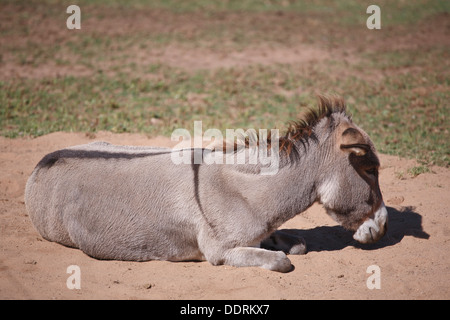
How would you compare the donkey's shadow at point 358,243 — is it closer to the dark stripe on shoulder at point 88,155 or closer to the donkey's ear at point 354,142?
the donkey's ear at point 354,142

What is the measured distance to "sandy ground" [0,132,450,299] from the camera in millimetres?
4770

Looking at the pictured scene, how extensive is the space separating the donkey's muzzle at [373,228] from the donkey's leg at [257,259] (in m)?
0.93

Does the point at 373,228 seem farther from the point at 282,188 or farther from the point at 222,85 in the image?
the point at 222,85

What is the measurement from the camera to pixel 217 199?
17.4 ft

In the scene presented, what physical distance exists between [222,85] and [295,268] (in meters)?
7.14

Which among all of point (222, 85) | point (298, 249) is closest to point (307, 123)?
point (298, 249)

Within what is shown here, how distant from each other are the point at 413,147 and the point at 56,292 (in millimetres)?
6337

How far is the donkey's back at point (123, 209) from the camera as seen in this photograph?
542 cm

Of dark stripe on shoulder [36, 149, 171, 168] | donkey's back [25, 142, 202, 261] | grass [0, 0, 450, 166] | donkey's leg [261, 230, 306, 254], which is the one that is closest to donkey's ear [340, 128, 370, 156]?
donkey's leg [261, 230, 306, 254]

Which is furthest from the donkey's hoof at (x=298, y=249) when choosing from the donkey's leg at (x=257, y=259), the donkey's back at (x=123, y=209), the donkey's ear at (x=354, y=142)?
the donkey's ear at (x=354, y=142)

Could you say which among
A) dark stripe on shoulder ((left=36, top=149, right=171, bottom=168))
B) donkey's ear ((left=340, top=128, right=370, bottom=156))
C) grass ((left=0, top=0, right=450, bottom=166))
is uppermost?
grass ((left=0, top=0, right=450, bottom=166))

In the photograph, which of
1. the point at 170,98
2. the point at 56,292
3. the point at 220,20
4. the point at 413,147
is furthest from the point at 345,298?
the point at 220,20

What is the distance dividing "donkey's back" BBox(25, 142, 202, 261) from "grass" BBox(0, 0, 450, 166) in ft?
11.4

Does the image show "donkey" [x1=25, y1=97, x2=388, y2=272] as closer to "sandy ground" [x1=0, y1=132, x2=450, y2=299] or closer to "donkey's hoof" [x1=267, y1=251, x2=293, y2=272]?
"donkey's hoof" [x1=267, y1=251, x2=293, y2=272]
